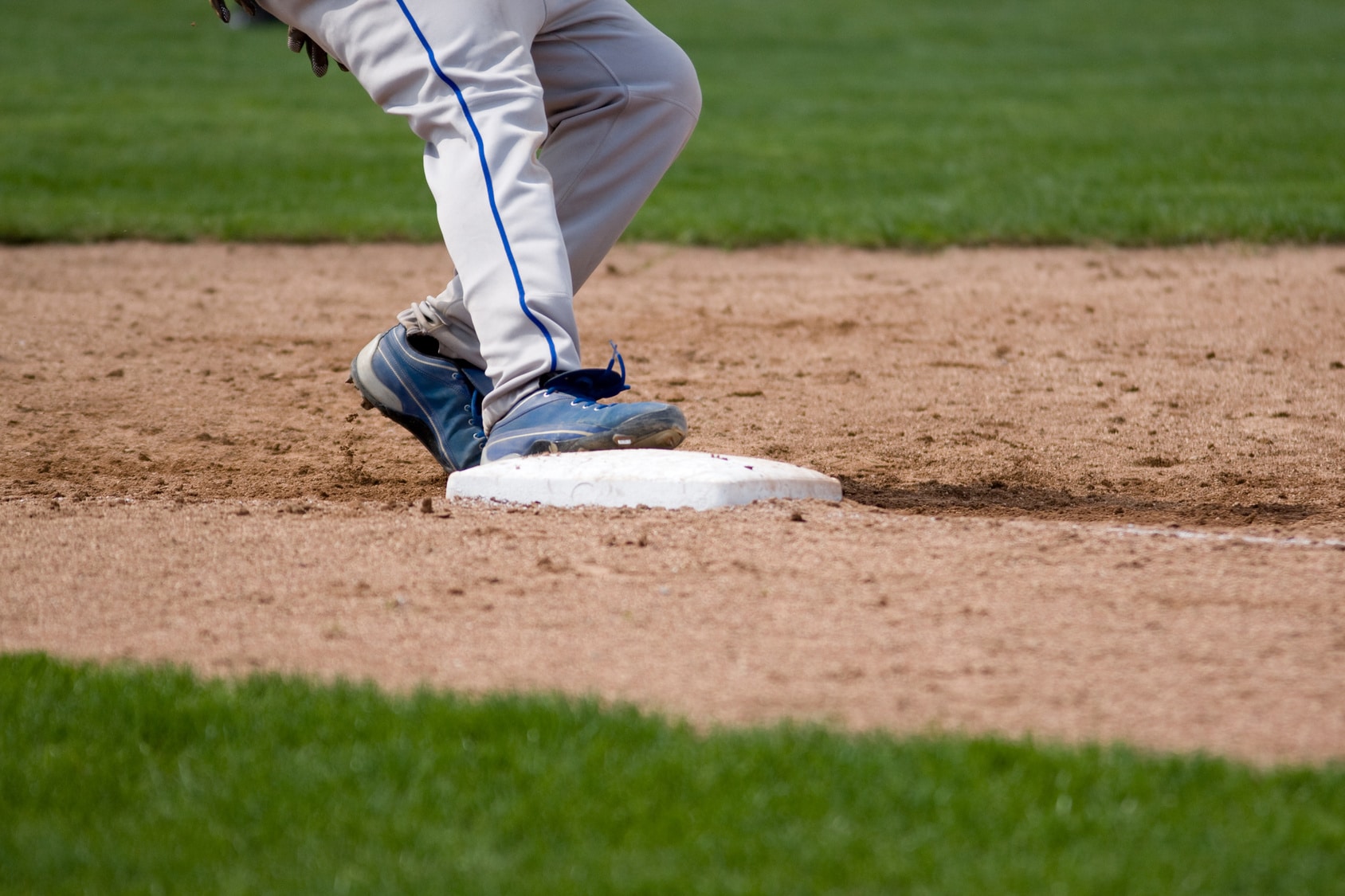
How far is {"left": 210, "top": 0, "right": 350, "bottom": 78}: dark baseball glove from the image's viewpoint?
319cm

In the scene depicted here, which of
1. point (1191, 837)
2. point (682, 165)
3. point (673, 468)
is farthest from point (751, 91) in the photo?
point (1191, 837)

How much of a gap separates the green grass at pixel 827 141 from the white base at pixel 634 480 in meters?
4.21

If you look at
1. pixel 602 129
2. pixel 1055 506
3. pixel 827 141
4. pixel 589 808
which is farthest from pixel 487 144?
pixel 827 141

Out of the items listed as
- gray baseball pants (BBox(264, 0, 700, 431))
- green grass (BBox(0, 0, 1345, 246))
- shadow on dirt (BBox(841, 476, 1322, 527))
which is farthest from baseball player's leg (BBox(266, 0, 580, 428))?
green grass (BBox(0, 0, 1345, 246))

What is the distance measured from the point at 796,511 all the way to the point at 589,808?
47.7 inches

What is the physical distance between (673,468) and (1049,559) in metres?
0.79

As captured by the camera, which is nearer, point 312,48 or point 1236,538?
point 1236,538

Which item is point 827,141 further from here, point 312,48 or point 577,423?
point 577,423

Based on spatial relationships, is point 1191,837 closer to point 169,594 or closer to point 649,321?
point 169,594

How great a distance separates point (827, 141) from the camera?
35.5ft

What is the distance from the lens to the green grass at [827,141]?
7.40 metres

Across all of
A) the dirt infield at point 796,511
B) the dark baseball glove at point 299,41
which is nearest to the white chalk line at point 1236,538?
the dirt infield at point 796,511

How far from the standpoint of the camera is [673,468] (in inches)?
119

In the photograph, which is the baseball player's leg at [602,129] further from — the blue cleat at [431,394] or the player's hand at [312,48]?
the player's hand at [312,48]
